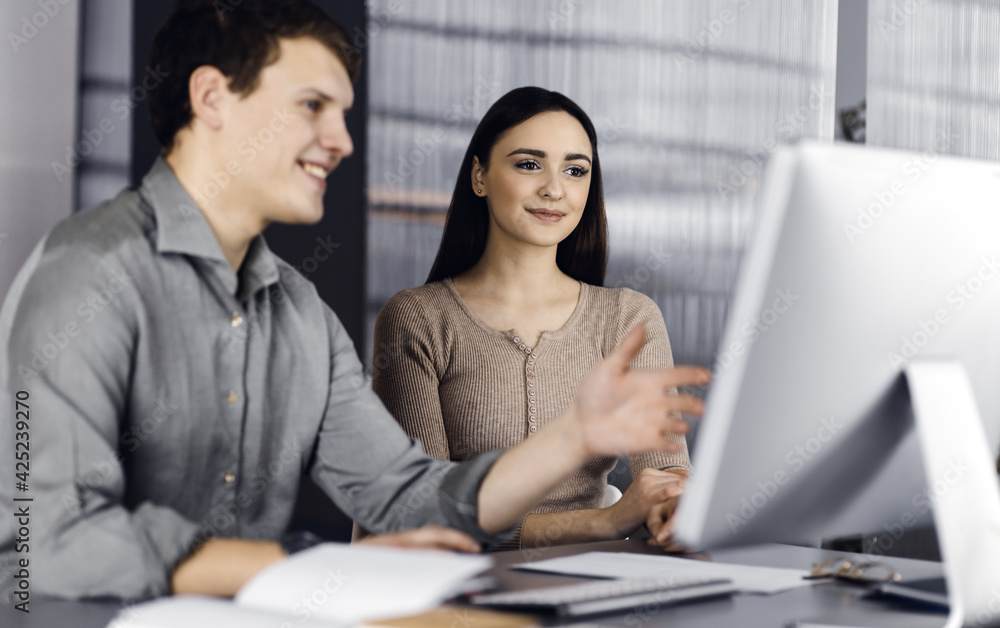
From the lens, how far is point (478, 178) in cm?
206

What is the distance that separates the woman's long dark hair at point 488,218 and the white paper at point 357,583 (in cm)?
131

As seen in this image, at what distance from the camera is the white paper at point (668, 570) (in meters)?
1.00

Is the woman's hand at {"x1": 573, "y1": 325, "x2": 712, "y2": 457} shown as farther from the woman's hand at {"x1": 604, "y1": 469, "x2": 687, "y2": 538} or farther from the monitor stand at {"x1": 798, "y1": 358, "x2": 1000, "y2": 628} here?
the woman's hand at {"x1": 604, "y1": 469, "x2": 687, "y2": 538}

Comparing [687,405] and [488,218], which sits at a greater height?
[488,218]

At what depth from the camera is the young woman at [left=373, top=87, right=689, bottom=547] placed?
6.01 ft

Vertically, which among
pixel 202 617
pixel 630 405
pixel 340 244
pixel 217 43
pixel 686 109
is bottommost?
pixel 202 617

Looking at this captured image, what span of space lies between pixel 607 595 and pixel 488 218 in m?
1.32

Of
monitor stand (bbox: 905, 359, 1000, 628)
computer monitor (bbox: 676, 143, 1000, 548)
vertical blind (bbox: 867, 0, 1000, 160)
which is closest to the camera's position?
computer monitor (bbox: 676, 143, 1000, 548)

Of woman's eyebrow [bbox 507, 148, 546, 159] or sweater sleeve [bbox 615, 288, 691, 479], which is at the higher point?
woman's eyebrow [bbox 507, 148, 546, 159]

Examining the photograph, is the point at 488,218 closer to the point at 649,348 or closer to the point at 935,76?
the point at 649,348

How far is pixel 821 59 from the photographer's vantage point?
3758mm

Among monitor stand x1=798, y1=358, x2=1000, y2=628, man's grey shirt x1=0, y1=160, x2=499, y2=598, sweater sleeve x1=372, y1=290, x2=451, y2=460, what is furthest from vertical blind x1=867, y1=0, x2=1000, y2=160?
monitor stand x1=798, y1=358, x2=1000, y2=628

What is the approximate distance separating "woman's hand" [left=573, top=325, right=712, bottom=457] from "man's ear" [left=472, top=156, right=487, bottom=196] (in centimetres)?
106

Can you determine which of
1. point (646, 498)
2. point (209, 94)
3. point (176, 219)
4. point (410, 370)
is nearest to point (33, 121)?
point (209, 94)
